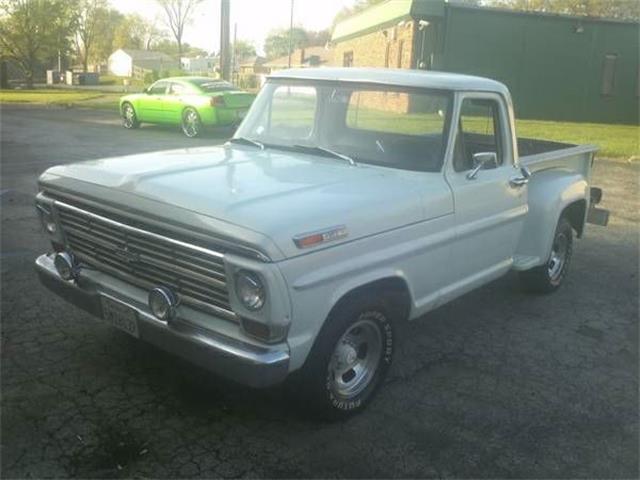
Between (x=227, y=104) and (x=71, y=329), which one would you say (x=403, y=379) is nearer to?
(x=71, y=329)

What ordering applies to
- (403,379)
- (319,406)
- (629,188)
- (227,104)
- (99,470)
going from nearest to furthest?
(99,470) < (319,406) < (403,379) < (629,188) < (227,104)

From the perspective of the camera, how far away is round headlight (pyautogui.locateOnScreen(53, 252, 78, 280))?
372 cm

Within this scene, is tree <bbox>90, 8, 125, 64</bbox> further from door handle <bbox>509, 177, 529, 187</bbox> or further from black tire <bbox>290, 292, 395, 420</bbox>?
black tire <bbox>290, 292, 395, 420</bbox>

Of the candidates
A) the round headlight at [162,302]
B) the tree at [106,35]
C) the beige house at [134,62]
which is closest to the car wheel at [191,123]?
the round headlight at [162,302]

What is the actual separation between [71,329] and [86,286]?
993 millimetres

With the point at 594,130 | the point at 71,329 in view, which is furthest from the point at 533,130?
the point at 71,329

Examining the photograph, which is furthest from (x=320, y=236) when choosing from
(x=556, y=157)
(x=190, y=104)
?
(x=190, y=104)

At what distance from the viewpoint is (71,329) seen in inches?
179

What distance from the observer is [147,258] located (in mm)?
3359

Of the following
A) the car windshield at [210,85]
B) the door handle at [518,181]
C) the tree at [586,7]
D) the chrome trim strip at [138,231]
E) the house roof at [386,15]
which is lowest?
the chrome trim strip at [138,231]

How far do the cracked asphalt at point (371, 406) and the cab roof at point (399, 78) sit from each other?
72.0 inches

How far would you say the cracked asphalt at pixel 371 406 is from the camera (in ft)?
10.5

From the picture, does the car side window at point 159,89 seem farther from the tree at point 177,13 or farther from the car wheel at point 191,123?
the tree at point 177,13

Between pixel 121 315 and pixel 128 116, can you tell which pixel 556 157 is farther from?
pixel 128 116
